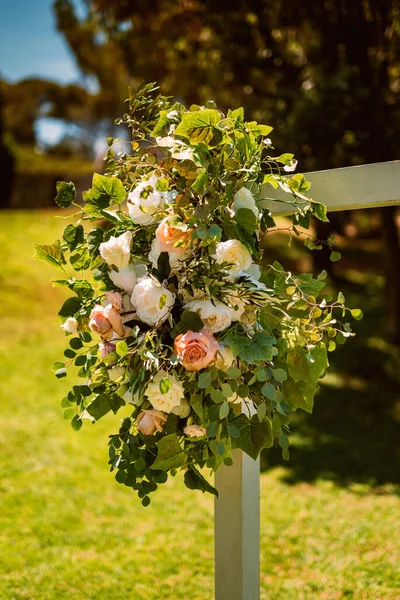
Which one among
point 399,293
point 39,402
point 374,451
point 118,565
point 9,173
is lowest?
point 118,565

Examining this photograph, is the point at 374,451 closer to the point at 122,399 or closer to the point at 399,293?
the point at 399,293

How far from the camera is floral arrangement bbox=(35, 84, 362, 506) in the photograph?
1.25 meters

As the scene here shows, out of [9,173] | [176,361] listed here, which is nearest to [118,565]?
[176,361]

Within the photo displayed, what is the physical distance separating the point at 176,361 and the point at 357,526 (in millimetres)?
2373

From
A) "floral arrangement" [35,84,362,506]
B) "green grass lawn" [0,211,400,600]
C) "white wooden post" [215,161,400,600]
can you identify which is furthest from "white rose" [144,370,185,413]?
"green grass lawn" [0,211,400,600]

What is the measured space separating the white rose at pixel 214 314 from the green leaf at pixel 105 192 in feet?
1.11

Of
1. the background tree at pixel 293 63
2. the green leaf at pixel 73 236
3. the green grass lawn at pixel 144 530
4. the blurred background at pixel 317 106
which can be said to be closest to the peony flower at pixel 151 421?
the green leaf at pixel 73 236

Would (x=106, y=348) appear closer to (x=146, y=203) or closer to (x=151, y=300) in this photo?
(x=151, y=300)

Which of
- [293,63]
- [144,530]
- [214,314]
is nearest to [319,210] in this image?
[214,314]

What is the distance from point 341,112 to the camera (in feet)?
17.2

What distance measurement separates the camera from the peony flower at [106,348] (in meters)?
1.33

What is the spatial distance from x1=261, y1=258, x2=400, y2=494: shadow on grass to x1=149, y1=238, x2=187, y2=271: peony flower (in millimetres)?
3039

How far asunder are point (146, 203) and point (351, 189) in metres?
0.48

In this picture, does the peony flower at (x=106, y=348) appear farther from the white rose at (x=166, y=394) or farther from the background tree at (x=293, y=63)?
the background tree at (x=293, y=63)
